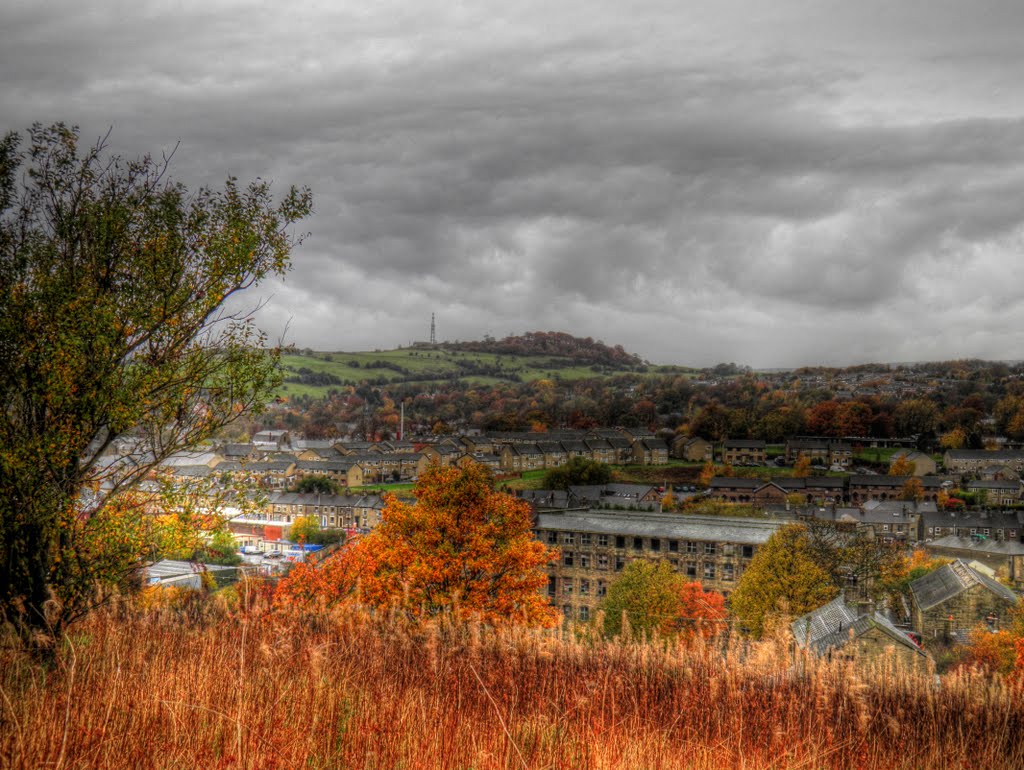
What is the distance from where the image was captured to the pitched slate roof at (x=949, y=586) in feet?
81.9

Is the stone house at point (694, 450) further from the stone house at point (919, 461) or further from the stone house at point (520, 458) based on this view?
the stone house at point (919, 461)

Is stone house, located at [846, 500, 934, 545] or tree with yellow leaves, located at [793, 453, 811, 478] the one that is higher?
tree with yellow leaves, located at [793, 453, 811, 478]

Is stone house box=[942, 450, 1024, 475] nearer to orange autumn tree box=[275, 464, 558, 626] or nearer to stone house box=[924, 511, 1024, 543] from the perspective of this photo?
stone house box=[924, 511, 1024, 543]

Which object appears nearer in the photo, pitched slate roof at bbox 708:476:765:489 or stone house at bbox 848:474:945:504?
stone house at bbox 848:474:945:504

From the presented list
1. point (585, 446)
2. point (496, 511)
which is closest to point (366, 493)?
point (585, 446)

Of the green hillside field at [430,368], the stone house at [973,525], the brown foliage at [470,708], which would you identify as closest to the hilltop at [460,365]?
the green hillside field at [430,368]

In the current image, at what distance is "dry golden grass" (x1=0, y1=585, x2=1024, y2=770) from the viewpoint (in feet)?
13.0

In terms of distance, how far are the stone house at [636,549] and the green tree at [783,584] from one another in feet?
18.6

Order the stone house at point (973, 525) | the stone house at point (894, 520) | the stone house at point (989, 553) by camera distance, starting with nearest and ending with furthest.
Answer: the stone house at point (989, 553)
the stone house at point (973, 525)
the stone house at point (894, 520)

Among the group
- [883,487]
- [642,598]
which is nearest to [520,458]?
[883,487]

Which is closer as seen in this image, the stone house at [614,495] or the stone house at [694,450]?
the stone house at [614,495]

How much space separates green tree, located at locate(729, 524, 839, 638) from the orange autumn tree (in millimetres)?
12074

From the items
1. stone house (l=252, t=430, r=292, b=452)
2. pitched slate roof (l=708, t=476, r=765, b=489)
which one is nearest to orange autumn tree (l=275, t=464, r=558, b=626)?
pitched slate roof (l=708, t=476, r=765, b=489)

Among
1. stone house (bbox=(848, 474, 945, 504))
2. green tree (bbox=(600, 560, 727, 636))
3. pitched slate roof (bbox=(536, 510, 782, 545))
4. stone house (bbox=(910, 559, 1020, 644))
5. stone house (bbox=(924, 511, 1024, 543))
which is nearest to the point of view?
stone house (bbox=(910, 559, 1020, 644))
